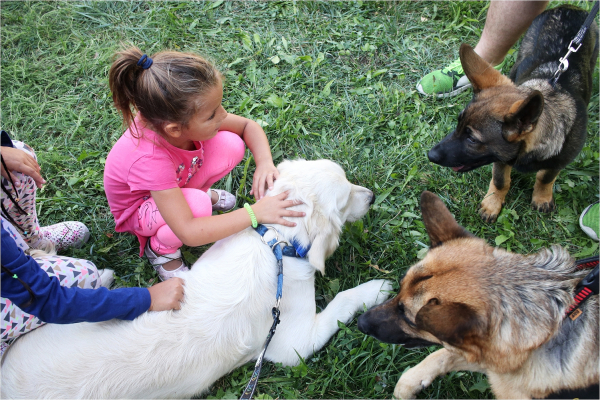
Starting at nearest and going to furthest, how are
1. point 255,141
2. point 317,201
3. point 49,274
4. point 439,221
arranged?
point 439,221
point 49,274
point 317,201
point 255,141

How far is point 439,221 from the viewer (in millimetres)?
2475

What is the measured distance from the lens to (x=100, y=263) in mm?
3613

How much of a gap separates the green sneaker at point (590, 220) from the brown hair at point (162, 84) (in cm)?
346

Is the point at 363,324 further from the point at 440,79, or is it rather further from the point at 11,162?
the point at 440,79

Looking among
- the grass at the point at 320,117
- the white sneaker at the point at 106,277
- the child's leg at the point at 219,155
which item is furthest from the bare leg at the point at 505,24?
the white sneaker at the point at 106,277

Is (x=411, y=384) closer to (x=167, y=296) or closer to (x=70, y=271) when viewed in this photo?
(x=167, y=296)

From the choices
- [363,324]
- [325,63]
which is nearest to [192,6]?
[325,63]

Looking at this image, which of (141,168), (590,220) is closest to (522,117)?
(590,220)

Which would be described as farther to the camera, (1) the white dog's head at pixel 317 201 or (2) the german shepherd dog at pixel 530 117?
(2) the german shepherd dog at pixel 530 117

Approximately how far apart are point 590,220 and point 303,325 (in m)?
2.78

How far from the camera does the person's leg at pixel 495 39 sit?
3949 mm

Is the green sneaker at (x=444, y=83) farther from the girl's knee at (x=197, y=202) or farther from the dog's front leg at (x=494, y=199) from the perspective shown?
the girl's knee at (x=197, y=202)

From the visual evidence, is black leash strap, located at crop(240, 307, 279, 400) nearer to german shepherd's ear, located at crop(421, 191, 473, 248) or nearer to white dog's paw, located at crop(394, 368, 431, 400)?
white dog's paw, located at crop(394, 368, 431, 400)

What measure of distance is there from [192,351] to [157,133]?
1537 mm
